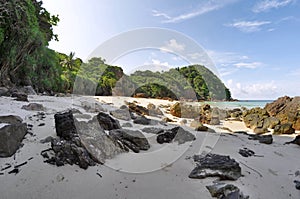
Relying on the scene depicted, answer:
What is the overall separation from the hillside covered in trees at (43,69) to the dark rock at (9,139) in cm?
364

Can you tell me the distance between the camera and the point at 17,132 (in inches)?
113

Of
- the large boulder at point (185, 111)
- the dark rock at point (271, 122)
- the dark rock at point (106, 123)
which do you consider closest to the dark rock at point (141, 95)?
the large boulder at point (185, 111)

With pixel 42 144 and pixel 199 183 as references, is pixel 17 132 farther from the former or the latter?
pixel 199 183

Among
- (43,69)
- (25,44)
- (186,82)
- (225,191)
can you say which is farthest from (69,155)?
(43,69)

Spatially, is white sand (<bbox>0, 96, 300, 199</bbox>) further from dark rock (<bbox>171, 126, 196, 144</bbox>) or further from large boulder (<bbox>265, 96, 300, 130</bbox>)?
large boulder (<bbox>265, 96, 300, 130</bbox>)

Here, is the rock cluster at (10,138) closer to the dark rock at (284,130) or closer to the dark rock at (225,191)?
the dark rock at (225,191)

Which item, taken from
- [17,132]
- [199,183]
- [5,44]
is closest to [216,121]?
[199,183]

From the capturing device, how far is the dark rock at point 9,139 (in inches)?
100

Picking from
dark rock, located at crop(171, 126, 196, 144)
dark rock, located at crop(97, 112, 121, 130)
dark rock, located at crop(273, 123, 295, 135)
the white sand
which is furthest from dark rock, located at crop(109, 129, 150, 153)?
dark rock, located at crop(273, 123, 295, 135)

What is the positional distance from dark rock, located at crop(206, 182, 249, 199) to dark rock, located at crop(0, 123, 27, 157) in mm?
2607

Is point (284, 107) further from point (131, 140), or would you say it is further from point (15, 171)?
point (15, 171)

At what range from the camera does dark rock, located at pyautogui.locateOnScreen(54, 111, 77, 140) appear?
3.03 meters

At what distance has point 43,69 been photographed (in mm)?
14844

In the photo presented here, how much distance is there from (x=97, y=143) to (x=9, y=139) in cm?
116
